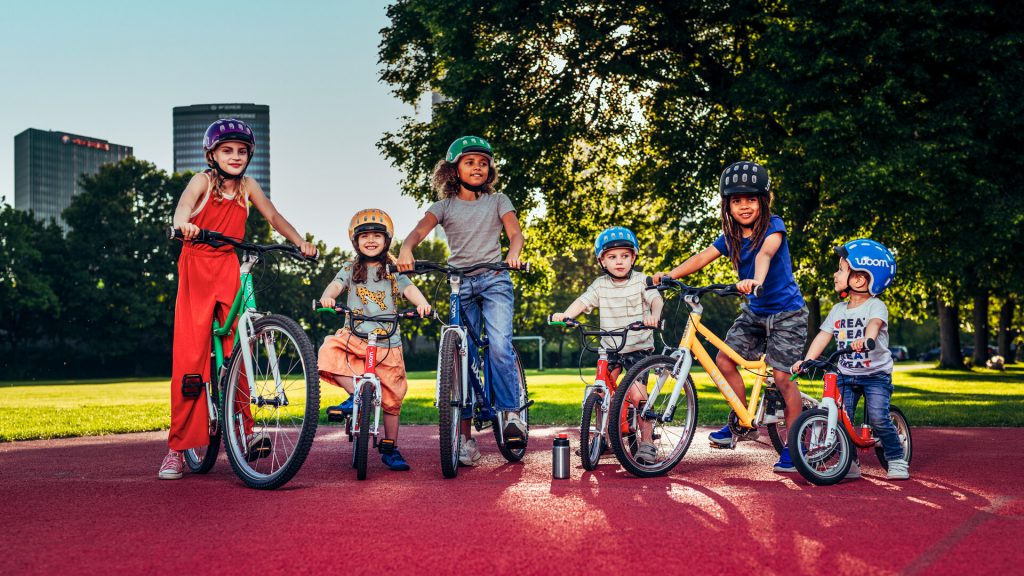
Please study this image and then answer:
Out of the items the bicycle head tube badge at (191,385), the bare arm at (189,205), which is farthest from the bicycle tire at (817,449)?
the bare arm at (189,205)

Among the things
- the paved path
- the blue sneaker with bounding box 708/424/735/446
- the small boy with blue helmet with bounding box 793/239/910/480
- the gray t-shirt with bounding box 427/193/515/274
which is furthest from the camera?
the gray t-shirt with bounding box 427/193/515/274

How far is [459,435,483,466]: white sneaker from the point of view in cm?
626

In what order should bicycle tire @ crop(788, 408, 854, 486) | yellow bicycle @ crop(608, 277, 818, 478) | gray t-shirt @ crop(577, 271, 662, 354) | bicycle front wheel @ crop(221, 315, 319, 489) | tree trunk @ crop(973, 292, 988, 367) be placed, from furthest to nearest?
tree trunk @ crop(973, 292, 988, 367) → gray t-shirt @ crop(577, 271, 662, 354) → yellow bicycle @ crop(608, 277, 818, 478) → bicycle tire @ crop(788, 408, 854, 486) → bicycle front wheel @ crop(221, 315, 319, 489)

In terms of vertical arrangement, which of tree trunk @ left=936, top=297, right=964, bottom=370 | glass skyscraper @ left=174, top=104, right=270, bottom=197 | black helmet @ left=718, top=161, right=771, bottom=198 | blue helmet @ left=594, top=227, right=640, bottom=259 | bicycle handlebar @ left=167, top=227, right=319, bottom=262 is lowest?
tree trunk @ left=936, top=297, right=964, bottom=370

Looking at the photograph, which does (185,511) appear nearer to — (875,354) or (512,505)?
(512,505)

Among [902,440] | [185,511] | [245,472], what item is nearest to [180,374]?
[245,472]

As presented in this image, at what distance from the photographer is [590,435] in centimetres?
601

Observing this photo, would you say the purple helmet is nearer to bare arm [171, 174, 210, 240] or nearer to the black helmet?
bare arm [171, 174, 210, 240]

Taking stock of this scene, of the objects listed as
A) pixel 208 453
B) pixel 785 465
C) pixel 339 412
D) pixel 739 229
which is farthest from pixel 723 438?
pixel 208 453

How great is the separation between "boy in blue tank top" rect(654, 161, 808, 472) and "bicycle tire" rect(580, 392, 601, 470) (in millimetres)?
939

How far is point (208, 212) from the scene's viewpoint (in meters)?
5.88

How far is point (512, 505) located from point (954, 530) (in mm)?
2047

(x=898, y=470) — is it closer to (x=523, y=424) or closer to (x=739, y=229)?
(x=739, y=229)

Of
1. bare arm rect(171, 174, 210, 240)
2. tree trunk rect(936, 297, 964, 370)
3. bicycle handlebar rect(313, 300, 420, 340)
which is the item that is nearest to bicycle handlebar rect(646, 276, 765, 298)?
bicycle handlebar rect(313, 300, 420, 340)
